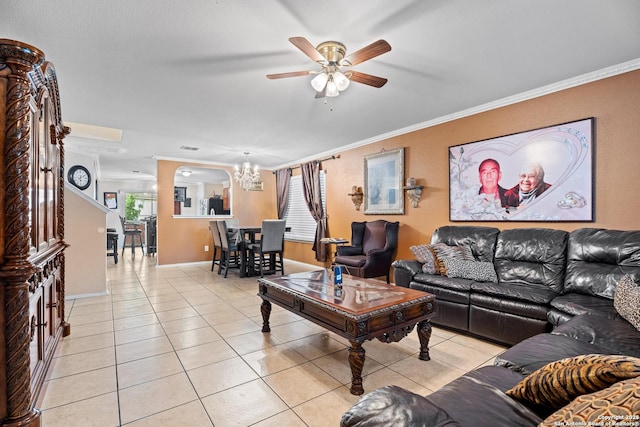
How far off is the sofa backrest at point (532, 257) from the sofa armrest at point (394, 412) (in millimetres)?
2637

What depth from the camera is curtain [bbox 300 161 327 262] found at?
632cm

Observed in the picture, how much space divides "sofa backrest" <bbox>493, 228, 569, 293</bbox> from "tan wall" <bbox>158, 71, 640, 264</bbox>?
0.33 meters

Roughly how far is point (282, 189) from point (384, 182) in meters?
3.32

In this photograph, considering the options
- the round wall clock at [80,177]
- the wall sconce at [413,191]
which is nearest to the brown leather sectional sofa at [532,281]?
the wall sconce at [413,191]

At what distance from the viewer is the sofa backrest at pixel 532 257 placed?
2887 millimetres

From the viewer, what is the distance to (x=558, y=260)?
9.51 ft

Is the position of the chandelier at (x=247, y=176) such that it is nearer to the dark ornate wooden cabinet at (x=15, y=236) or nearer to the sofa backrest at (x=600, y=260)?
the dark ornate wooden cabinet at (x=15, y=236)

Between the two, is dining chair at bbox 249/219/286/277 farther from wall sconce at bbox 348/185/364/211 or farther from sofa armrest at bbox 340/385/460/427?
sofa armrest at bbox 340/385/460/427

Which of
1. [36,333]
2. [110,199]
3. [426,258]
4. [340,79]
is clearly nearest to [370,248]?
[426,258]

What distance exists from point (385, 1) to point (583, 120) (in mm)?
2505

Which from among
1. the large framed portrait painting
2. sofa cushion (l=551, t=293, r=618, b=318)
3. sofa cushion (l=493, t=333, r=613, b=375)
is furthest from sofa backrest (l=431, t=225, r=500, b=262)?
sofa cushion (l=493, t=333, r=613, b=375)

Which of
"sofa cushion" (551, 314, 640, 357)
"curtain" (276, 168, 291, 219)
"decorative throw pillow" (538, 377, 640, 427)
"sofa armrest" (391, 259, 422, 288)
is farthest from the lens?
"curtain" (276, 168, 291, 219)

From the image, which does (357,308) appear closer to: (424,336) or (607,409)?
(424,336)

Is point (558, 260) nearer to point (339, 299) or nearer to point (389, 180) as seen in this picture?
point (339, 299)
